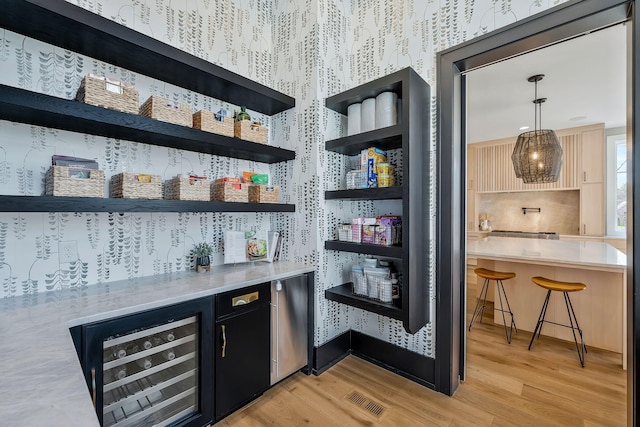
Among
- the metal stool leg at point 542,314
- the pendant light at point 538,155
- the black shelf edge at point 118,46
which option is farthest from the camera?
the pendant light at point 538,155

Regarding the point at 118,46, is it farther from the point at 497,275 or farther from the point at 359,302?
the point at 497,275

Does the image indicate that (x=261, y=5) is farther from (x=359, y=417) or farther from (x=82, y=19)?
(x=359, y=417)

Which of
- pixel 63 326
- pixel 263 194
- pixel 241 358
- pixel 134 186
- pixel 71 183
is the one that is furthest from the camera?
pixel 263 194

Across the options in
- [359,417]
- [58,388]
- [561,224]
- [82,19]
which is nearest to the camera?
[58,388]

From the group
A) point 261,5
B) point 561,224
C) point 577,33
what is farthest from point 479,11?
point 561,224

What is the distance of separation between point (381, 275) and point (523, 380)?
1301 mm

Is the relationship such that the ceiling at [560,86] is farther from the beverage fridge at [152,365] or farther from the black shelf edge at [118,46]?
the beverage fridge at [152,365]

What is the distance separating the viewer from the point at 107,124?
1470 millimetres

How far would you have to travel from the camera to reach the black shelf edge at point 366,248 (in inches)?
73.8

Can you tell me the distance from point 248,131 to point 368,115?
0.90 metres

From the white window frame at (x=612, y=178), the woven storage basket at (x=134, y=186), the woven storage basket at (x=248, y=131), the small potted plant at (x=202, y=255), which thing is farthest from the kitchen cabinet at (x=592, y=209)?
the woven storage basket at (x=134, y=186)

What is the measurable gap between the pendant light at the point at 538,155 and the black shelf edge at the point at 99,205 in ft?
11.3

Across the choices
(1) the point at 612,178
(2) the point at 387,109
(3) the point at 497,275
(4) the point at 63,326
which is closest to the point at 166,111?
(4) the point at 63,326

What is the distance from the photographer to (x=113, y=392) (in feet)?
4.54
